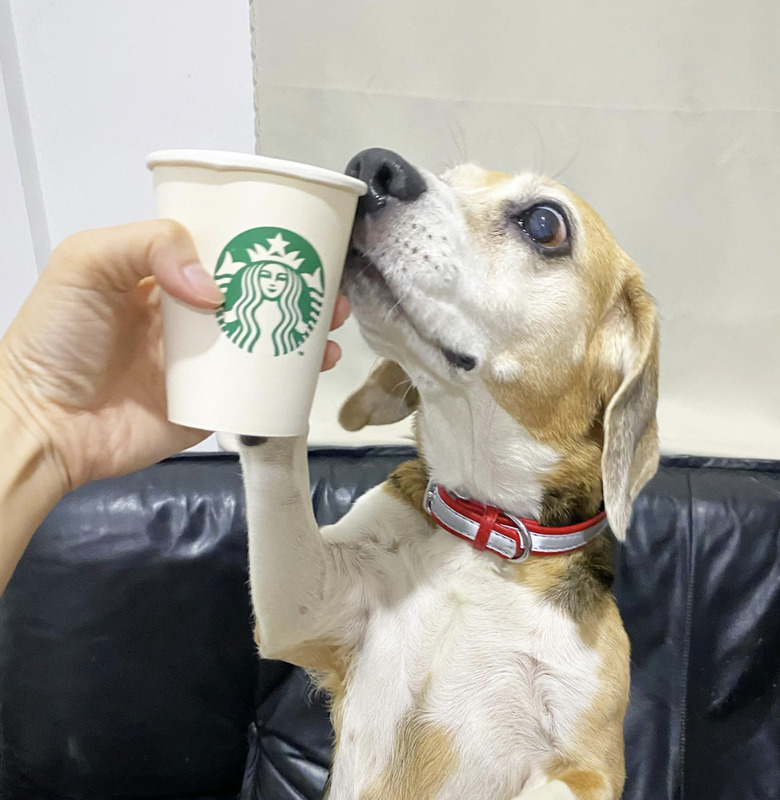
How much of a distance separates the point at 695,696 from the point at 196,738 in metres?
1.57

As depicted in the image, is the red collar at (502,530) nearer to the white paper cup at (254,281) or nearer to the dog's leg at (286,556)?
the dog's leg at (286,556)

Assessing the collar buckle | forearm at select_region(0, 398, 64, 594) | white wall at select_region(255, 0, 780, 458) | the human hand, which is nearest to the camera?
the human hand

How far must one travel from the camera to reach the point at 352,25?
2.39 metres

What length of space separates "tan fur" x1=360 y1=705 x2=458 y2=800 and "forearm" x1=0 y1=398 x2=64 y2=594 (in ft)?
2.57

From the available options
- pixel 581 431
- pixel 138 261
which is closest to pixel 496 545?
pixel 581 431

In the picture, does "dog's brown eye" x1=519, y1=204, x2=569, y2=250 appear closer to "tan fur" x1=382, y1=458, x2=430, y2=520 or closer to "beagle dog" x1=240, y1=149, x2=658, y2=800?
"beagle dog" x1=240, y1=149, x2=658, y2=800

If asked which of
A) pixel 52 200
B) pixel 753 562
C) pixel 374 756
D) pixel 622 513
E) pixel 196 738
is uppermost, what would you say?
pixel 52 200

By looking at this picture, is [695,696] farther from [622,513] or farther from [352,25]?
[352,25]

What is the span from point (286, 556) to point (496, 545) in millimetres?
425

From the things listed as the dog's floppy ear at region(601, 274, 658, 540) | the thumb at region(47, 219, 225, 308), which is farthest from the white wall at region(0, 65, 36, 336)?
the dog's floppy ear at region(601, 274, 658, 540)

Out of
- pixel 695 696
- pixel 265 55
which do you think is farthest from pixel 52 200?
pixel 695 696

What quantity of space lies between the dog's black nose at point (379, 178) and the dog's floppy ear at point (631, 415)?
1.96 feet

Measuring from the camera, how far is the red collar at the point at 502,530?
1.38 m

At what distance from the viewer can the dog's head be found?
108 cm
